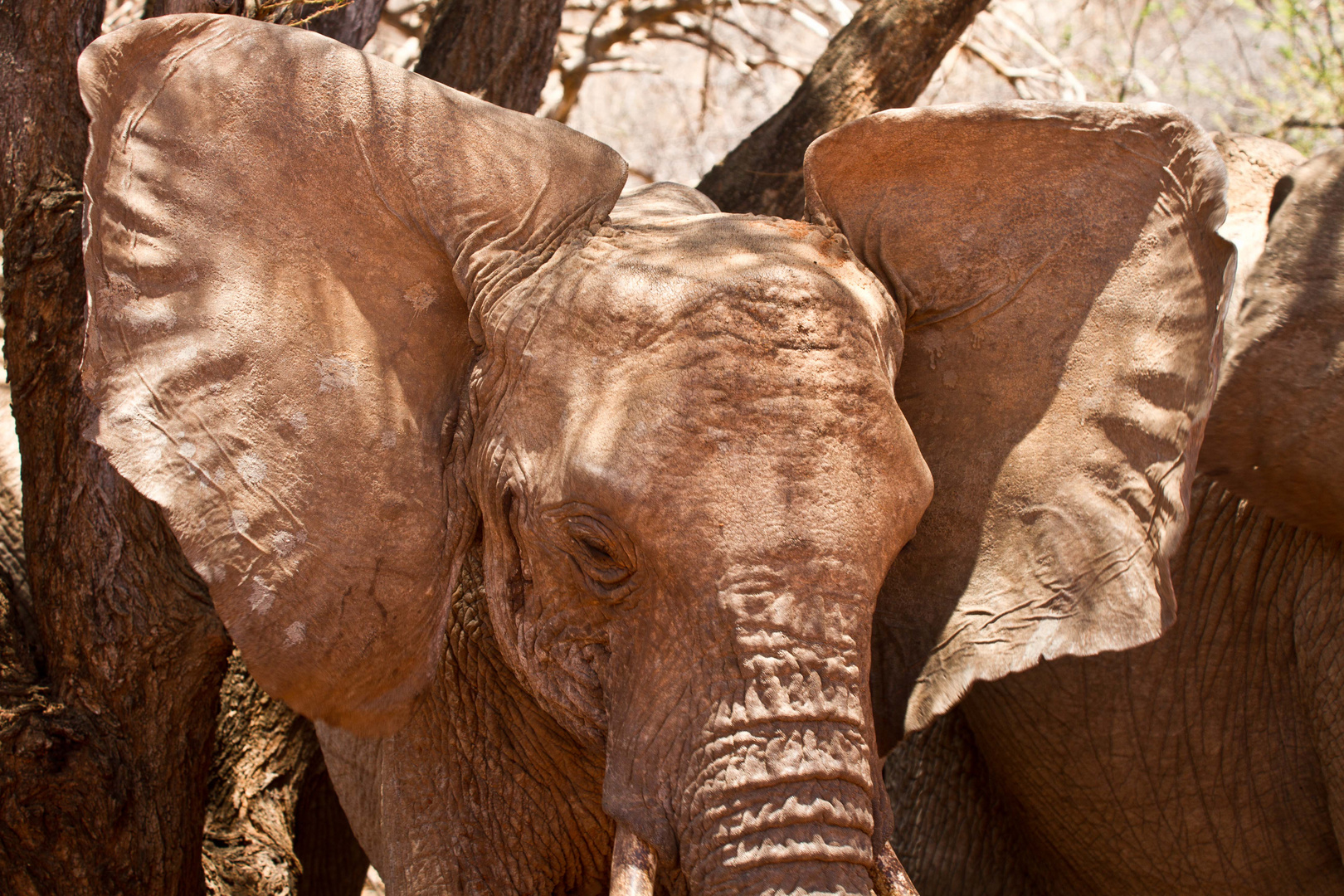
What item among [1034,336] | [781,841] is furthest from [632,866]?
[1034,336]

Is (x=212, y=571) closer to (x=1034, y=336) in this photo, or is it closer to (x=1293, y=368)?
(x=1034, y=336)

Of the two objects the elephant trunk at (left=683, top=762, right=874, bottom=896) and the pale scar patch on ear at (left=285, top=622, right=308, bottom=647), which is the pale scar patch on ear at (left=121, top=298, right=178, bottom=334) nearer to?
the pale scar patch on ear at (left=285, top=622, right=308, bottom=647)

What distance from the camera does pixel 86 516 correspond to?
2637mm

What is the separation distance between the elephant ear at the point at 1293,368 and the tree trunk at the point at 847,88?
1.35 m

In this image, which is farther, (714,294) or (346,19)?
(346,19)

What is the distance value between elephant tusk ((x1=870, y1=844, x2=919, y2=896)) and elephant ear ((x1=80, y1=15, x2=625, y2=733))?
2.47 ft

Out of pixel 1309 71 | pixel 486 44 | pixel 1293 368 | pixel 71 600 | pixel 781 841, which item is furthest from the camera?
pixel 1309 71

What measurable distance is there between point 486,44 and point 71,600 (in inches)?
66.7

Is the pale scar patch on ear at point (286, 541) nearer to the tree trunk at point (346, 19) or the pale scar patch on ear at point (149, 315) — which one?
the pale scar patch on ear at point (149, 315)

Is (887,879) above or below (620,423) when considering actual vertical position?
below

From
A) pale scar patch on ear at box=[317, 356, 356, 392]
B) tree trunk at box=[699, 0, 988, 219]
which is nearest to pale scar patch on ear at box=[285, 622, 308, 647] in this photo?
pale scar patch on ear at box=[317, 356, 356, 392]

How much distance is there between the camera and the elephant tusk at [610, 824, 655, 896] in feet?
5.87

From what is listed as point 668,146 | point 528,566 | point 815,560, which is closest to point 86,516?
point 528,566

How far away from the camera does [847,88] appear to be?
3.66 m
